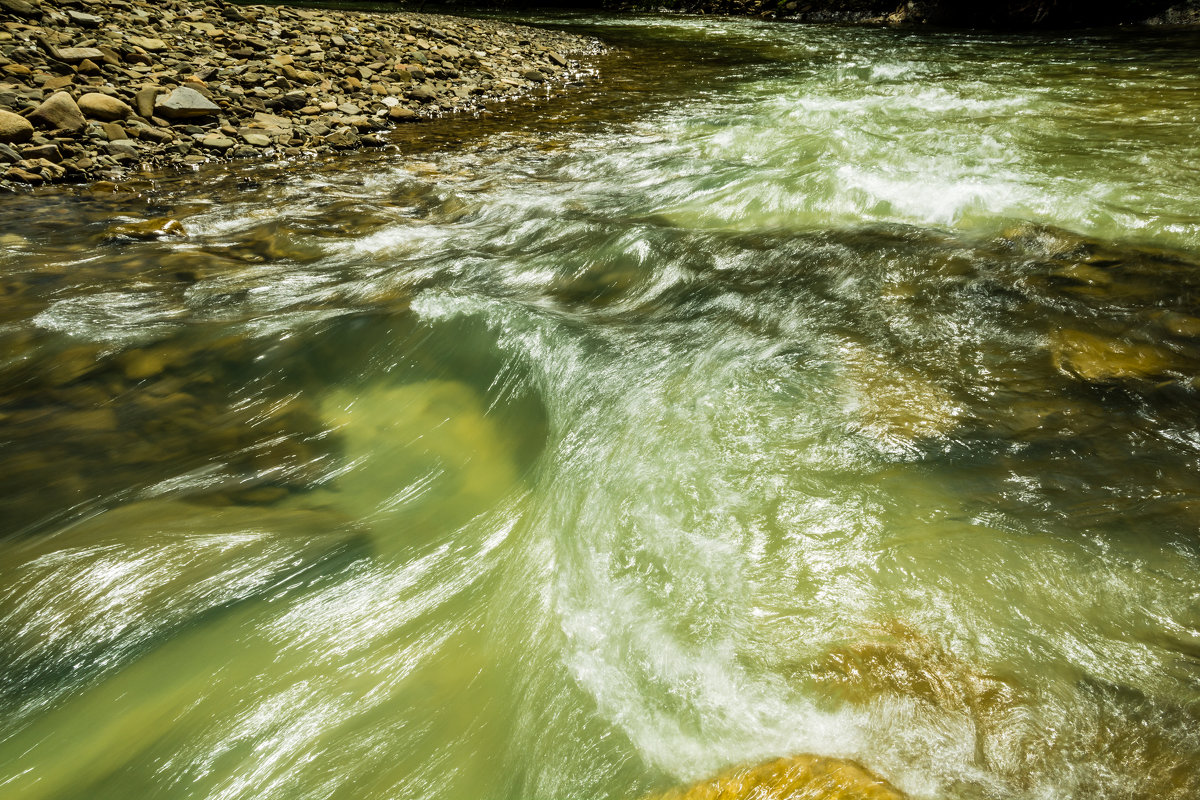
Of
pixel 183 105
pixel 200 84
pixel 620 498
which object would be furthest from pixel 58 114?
pixel 620 498

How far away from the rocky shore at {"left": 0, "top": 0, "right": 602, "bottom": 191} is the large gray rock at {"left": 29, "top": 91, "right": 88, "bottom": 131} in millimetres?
11

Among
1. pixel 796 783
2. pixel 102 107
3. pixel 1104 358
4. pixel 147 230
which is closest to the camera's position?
pixel 796 783

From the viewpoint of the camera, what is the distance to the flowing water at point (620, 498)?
5.14ft

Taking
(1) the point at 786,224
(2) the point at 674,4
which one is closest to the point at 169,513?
(1) the point at 786,224

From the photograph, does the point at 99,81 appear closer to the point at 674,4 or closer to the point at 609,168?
the point at 609,168

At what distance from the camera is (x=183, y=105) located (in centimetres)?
743

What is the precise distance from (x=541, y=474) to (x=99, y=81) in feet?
28.6

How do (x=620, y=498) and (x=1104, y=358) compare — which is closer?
(x=620, y=498)

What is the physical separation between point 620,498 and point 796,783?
44.9 inches

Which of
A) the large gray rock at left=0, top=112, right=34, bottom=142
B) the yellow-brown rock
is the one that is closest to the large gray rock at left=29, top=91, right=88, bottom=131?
the large gray rock at left=0, top=112, right=34, bottom=142

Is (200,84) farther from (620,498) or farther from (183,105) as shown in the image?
(620,498)

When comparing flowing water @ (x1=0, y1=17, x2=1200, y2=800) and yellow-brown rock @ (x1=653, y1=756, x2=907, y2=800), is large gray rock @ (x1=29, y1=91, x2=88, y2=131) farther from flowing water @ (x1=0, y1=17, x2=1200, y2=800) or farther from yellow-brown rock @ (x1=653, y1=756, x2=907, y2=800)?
yellow-brown rock @ (x1=653, y1=756, x2=907, y2=800)

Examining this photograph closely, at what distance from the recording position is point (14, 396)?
315 cm

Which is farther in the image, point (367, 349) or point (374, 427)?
point (367, 349)
